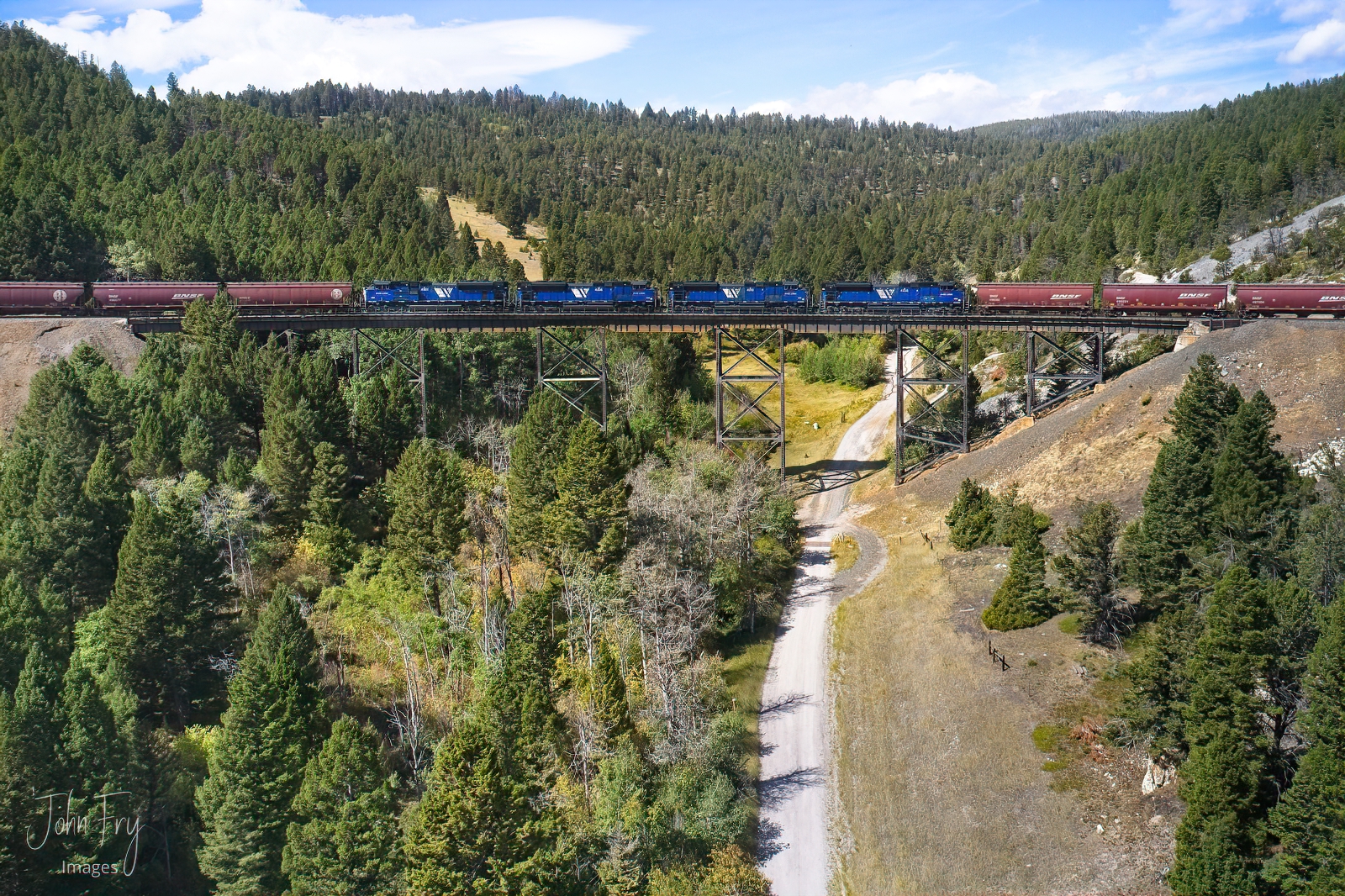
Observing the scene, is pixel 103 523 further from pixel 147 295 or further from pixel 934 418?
pixel 934 418

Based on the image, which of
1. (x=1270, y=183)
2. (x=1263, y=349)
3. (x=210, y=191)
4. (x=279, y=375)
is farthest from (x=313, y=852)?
(x=1270, y=183)

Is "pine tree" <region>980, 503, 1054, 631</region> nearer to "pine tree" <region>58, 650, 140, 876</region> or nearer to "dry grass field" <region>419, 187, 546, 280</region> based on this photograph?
"pine tree" <region>58, 650, 140, 876</region>

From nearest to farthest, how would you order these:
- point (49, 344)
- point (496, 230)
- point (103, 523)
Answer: point (103, 523), point (49, 344), point (496, 230)

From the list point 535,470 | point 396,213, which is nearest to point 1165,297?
point 535,470

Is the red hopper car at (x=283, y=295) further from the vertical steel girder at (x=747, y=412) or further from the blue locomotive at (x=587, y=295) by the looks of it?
the vertical steel girder at (x=747, y=412)

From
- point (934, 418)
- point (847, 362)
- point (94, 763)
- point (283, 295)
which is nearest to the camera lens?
point (94, 763)

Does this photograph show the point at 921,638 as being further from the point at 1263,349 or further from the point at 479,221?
the point at 479,221
